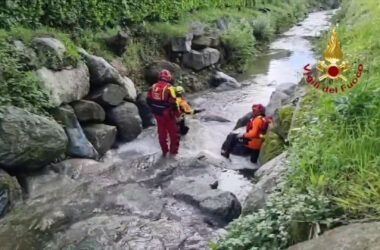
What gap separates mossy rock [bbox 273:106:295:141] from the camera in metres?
8.05

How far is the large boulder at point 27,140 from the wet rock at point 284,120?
3.81 metres

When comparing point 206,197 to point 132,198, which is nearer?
point 206,197

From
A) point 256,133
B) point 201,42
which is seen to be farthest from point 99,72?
point 201,42

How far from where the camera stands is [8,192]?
7.29 meters

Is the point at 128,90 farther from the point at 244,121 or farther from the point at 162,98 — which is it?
the point at 244,121

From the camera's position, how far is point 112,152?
33.8 ft

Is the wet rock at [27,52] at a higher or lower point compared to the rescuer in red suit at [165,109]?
higher

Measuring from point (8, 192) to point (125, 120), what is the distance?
4094 millimetres

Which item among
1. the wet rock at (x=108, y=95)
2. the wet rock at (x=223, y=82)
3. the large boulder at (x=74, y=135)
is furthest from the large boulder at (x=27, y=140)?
the wet rock at (x=223, y=82)

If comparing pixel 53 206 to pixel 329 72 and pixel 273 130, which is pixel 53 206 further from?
pixel 329 72

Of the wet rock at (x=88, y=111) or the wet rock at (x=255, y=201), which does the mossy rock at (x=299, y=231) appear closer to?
the wet rock at (x=255, y=201)

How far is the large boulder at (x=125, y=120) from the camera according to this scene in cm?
1090

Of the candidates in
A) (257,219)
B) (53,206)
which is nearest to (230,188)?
(53,206)

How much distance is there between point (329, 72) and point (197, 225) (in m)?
3.27
